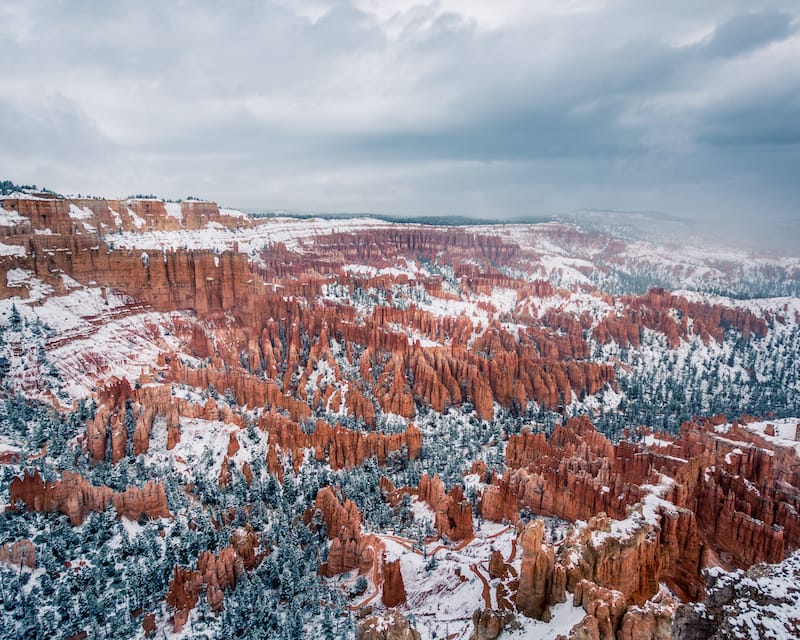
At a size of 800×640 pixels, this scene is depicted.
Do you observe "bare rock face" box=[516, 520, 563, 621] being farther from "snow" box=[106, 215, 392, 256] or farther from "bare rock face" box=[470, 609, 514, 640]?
"snow" box=[106, 215, 392, 256]

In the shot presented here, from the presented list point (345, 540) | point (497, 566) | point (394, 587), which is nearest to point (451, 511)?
point (497, 566)

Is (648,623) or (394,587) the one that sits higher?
(648,623)

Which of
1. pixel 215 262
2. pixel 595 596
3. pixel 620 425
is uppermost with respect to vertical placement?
pixel 215 262

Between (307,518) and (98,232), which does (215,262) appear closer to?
(98,232)

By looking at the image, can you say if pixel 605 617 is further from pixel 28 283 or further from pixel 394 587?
pixel 28 283

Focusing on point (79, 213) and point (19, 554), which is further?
point (79, 213)

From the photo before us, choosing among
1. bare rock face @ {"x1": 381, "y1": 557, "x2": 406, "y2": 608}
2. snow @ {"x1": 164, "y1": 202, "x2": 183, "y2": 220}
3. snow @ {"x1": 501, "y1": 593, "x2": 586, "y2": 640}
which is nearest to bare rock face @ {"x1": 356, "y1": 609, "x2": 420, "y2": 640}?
snow @ {"x1": 501, "y1": 593, "x2": 586, "y2": 640}

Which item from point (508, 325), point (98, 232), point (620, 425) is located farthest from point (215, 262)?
point (620, 425)
